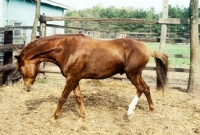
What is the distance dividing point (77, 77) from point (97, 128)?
3.12ft

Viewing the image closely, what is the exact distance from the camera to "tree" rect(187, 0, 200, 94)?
6.99 m

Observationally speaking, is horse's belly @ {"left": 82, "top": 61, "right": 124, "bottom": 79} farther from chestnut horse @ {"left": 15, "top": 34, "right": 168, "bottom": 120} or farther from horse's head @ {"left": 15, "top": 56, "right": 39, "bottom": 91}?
→ horse's head @ {"left": 15, "top": 56, "right": 39, "bottom": 91}

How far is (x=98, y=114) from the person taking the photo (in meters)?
5.22

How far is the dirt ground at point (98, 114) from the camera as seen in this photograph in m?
4.41

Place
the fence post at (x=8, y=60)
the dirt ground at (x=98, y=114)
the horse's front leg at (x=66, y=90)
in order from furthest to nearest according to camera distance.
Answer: the fence post at (x=8, y=60)
the horse's front leg at (x=66, y=90)
the dirt ground at (x=98, y=114)

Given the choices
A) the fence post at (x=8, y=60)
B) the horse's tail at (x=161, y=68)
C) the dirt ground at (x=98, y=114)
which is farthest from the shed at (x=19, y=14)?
the horse's tail at (x=161, y=68)

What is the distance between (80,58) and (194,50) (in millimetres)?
3567

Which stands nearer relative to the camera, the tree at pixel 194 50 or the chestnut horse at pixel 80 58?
the chestnut horse at pixel 80 58

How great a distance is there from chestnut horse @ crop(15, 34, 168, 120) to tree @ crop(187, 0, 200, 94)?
2.36 meters

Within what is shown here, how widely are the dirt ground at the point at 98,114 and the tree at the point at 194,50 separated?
30 centimetres

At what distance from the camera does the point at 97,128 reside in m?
4.47

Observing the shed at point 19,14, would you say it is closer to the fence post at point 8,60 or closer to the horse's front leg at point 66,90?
the fence post at point 8,60

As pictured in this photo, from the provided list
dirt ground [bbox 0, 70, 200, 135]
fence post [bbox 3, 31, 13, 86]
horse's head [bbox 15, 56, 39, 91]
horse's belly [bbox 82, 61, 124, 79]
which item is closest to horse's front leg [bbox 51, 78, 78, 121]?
dirt ground [bbox 0, 70, 200, 135]

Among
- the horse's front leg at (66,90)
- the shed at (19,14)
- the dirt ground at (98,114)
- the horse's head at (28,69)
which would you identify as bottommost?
the dirt ground at (98,114)
